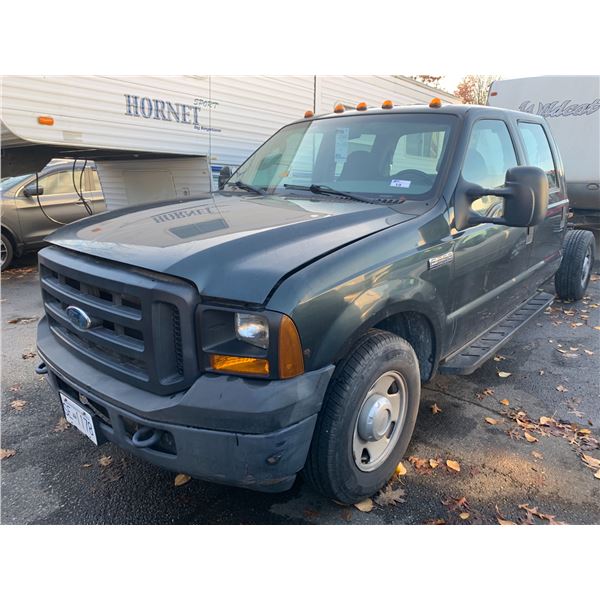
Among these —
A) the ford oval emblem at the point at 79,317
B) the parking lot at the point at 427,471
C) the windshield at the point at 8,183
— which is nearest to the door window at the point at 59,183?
the windshield at the point at 8,183

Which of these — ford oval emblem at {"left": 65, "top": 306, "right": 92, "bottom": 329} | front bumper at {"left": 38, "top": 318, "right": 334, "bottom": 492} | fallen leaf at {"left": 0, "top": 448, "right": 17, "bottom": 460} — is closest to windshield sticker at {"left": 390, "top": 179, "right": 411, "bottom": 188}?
front bumper at {"left": 38, "top": 318, "right": 334, "bottom": 492}

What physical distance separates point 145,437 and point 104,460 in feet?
3.54

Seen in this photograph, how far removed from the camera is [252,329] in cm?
185

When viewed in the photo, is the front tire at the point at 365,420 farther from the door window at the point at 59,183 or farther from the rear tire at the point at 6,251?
the door window at the point at 59,183

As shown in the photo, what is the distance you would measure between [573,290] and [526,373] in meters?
2.49

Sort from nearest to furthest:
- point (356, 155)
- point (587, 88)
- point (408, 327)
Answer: point (408, 327), point (356, 155), point (587, 88)

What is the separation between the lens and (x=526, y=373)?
4.05 m

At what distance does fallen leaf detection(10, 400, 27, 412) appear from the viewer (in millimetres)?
3428

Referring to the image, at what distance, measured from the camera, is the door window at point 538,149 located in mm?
3934

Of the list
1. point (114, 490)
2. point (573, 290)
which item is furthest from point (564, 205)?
point (114, 490)

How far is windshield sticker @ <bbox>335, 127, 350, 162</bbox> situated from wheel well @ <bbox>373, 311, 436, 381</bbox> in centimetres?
126

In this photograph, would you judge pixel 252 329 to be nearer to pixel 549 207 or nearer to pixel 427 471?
pixel 427 471

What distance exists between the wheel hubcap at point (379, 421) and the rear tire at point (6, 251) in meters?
7.49

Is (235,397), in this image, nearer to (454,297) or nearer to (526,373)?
(454,297)
